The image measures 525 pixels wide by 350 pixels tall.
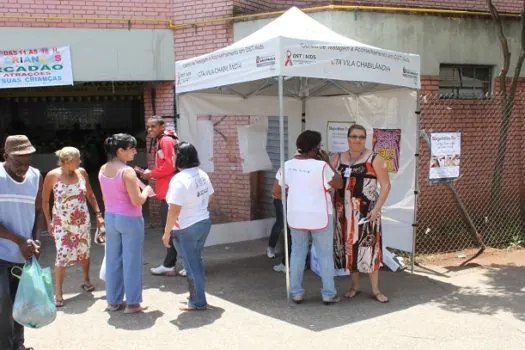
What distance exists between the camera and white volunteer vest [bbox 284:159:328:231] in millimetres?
4855

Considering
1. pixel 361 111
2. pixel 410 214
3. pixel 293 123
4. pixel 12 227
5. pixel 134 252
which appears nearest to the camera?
pixel 12 227

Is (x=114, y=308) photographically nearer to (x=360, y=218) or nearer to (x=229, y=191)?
(x=360, y=218)

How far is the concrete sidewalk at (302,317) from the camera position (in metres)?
4.41

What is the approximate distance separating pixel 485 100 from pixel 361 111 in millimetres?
2644

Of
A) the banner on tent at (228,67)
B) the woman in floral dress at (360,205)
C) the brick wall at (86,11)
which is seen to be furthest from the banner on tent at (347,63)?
the brick wall at (86,11)

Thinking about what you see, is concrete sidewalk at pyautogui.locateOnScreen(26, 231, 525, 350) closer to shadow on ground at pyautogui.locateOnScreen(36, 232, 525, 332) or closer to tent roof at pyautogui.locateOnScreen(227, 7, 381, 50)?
shadow on ground at pyautogui.locateOnScreen(36, 232, 525, 332)

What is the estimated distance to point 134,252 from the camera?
4879 mm

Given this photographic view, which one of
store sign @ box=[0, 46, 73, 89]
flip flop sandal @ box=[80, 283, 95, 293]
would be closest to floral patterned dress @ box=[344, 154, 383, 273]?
flip flop sandal @ box=[80, 283, 95, 293]

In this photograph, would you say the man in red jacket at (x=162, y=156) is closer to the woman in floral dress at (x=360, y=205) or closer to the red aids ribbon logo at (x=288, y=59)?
the red aids ribbon logo at (x=288, y=59)

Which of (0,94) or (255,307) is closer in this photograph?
(255,307)

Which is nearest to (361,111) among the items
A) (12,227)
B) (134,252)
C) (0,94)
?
(134,252)

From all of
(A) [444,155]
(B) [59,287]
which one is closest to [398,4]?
(A) [444,155]

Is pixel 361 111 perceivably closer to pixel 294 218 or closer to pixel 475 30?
pixel 294 218

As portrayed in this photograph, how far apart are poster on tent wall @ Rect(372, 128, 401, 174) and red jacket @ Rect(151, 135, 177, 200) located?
2.33 meters
